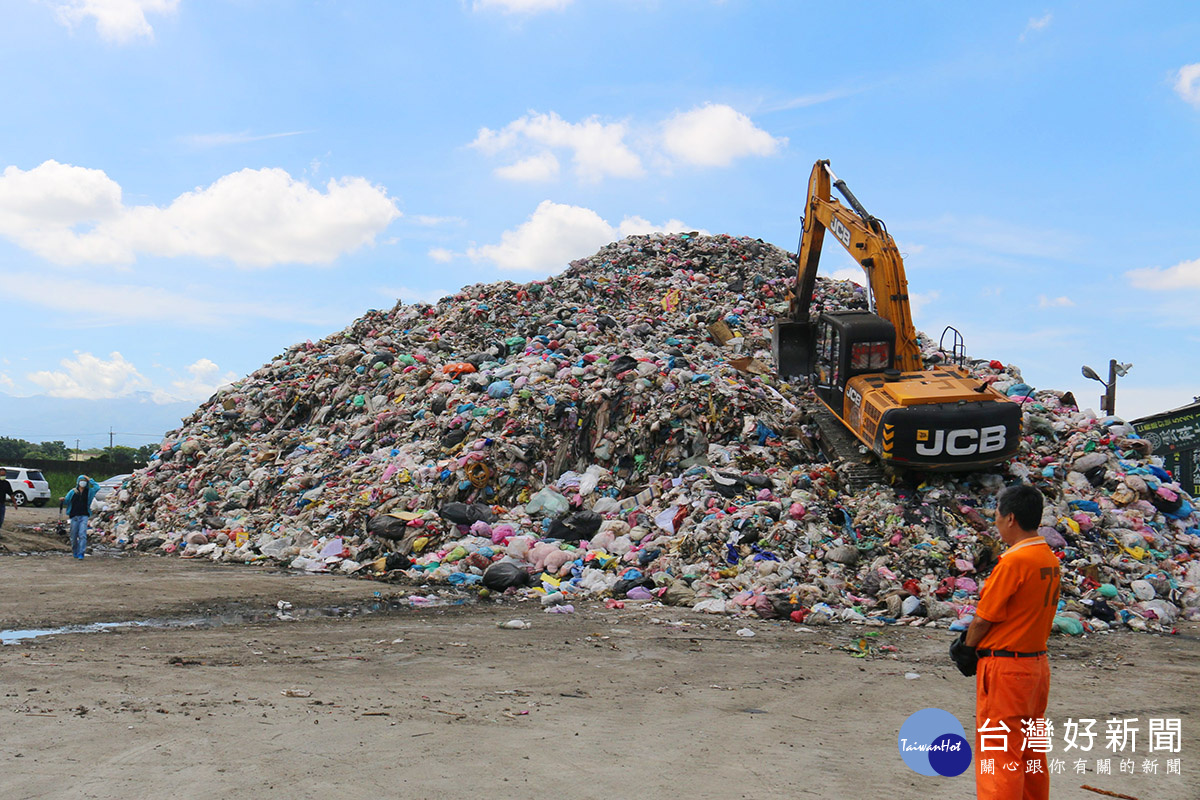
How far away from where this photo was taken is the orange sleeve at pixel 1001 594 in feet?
9.41

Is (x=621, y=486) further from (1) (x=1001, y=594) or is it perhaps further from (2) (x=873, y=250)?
(1) (x=1001, y=594)

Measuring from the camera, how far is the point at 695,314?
17.2 m

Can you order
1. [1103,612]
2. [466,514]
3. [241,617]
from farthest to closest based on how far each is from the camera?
[466,514] → [1103,612] → [241,617]

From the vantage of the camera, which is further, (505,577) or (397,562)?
(397,562)

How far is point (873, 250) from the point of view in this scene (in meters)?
10.6

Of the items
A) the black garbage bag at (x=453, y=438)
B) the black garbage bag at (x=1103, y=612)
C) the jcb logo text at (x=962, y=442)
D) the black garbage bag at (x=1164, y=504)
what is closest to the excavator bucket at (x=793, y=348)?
the jcb logo text at (x=962, y=442)

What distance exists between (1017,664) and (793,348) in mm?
9927

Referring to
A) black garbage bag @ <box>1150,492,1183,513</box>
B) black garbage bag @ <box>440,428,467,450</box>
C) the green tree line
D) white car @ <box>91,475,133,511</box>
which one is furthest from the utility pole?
the green tree line

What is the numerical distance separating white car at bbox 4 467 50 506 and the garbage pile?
701 centimetres

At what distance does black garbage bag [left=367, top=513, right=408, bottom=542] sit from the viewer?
10.7m

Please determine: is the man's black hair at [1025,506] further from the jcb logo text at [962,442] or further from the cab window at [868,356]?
the cab window at [868,356]

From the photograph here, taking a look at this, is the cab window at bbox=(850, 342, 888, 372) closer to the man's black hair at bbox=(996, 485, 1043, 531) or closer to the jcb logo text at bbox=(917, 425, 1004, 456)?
the jcb logo text at bbox=(917, 425, 1004, 456)

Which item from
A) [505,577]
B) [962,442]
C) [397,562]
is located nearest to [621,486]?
[505,577]

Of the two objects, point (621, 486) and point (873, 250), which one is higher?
point (873, 250)
